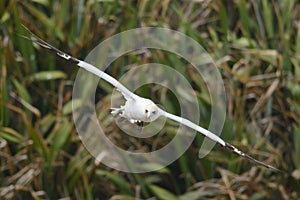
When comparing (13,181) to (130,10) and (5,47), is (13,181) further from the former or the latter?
(130,10)

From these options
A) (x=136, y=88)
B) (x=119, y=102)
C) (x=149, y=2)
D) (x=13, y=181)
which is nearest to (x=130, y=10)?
(x=149, y=2)

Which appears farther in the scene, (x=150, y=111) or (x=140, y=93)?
(x=140, y=93)

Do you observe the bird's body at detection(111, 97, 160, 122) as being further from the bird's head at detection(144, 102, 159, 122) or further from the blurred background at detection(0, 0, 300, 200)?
the blurred background at detection(0, 0, 300, 200)

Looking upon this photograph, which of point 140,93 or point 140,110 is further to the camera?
point 140,93

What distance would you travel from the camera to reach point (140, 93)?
1.80 metres

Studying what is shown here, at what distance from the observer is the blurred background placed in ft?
5.60

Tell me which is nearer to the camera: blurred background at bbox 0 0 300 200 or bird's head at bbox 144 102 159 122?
bird's head at bbox 144 102 159 122

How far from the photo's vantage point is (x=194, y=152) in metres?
1.82

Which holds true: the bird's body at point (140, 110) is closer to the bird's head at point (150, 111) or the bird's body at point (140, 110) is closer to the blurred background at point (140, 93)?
the bird's head at point (150, 111)

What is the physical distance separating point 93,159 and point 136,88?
0.68 ft

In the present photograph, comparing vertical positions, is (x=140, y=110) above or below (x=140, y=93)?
below

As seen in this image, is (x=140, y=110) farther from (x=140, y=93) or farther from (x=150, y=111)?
(x=140, y=93)

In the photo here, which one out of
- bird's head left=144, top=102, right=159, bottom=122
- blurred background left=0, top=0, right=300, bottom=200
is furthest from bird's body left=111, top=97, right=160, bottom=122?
blurred background left=0, top=0, right=300, bottom=200

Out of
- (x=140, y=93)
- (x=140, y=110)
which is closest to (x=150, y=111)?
(x=140, y=110)
